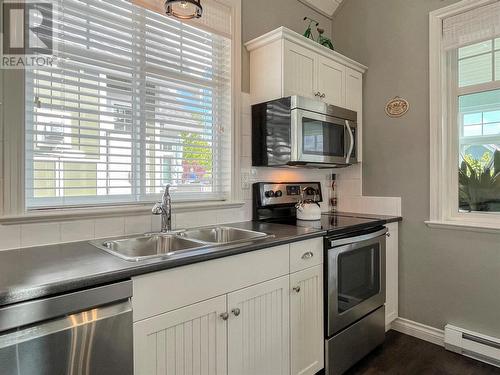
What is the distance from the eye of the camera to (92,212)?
5.21 ft

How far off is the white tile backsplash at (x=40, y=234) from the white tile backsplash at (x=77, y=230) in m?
0.03

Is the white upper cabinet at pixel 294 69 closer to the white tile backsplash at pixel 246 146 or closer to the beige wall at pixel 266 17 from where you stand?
the beige wall at pixel 266 17

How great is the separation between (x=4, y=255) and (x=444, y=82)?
2.99 m

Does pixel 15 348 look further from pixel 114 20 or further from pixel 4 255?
pixel 114 20

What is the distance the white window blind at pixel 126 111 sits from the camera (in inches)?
59.8

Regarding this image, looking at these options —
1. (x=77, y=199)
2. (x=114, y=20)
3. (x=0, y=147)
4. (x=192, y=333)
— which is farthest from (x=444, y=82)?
(x=0, y=147)

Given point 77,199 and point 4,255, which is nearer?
point 4,255

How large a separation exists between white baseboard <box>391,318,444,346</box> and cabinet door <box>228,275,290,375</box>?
1.37 meters

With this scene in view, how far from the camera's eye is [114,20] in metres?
1.71

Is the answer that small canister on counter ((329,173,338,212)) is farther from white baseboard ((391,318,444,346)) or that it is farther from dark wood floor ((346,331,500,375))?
dark wood floor ((346,331,500,375))

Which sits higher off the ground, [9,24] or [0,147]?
[9,24]

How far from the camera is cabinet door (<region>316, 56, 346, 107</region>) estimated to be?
238cm

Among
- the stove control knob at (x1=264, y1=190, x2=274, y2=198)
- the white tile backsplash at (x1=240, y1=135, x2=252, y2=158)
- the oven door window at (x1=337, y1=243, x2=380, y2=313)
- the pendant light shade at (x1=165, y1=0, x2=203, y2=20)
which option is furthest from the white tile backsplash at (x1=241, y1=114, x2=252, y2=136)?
the oven door window at (x1=337, y1=243, x2=380, y2=313)

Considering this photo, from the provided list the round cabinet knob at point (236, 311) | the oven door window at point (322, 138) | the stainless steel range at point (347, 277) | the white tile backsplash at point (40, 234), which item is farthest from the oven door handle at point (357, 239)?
the white tile backsplash at point (40, 234)
